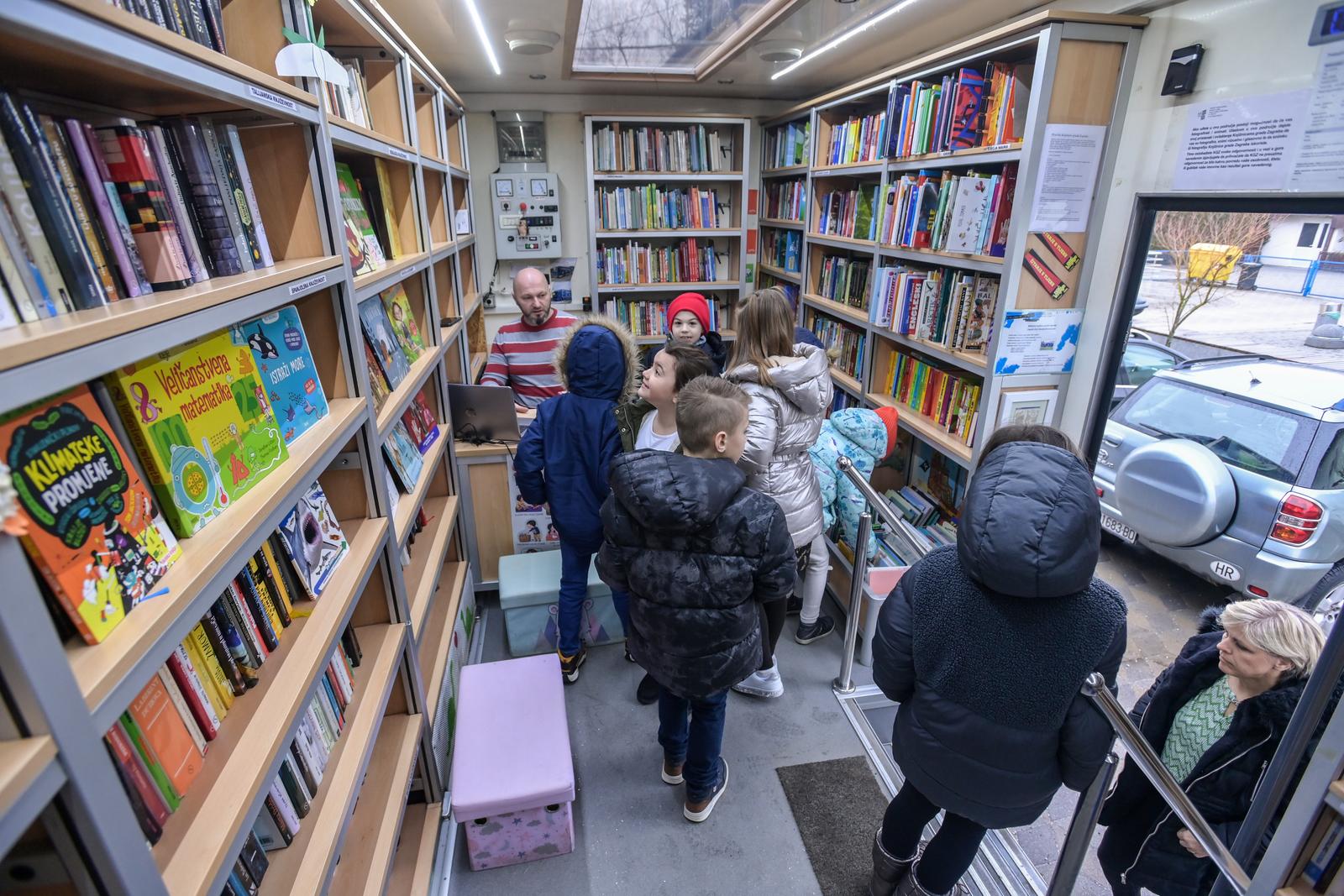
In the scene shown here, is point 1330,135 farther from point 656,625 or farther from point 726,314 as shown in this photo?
point 726,314

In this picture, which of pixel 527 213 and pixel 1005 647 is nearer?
pixel 1005 647

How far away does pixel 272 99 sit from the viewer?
41.2 inches

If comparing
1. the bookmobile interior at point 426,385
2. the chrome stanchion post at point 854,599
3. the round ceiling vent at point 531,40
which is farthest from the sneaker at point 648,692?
the round ceiling vent at point 531,40

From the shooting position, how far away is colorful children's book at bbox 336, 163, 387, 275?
1.62m

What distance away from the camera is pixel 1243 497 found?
2619 mm

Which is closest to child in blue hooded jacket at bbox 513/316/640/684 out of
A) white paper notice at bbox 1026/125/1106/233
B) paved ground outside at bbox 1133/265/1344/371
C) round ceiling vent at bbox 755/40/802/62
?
white paper notice at bbox 1026/125/1106/233

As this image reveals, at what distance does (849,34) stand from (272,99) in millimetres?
2700

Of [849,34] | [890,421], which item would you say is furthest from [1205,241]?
[849,34]

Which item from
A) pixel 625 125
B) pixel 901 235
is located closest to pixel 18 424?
pixel 901 235

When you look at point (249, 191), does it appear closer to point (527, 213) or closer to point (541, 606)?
point (541, 606)

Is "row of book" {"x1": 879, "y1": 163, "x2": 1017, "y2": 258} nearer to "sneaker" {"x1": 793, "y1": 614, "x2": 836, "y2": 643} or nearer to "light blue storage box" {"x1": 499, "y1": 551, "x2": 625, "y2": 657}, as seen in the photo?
"sneaker" {"x1": 793, "y1": 614, "x2": 836, "y2": 643}

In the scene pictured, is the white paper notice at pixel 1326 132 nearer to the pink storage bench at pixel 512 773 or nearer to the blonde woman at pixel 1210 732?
the blonde woman at pixel 1210 732

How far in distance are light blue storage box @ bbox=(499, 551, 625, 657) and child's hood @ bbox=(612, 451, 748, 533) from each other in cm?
107

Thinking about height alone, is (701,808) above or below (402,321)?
below
